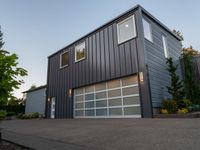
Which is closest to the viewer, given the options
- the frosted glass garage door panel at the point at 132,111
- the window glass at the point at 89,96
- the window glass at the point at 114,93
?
the frosted glass garage door panel at the point at 132,111

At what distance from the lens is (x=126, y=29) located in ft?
26.6

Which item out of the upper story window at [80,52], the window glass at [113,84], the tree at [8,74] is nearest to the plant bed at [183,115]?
the window glass at [113,84]

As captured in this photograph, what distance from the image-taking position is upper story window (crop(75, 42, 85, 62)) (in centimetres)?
1048

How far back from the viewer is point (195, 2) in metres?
9.91

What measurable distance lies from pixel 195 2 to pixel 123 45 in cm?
646

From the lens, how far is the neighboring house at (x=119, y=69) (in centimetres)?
698

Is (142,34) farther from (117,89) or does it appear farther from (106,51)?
(117,89)

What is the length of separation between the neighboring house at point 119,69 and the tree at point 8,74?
5206 millimetres

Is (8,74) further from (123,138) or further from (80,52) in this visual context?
(80,52)

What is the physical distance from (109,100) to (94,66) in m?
2.41

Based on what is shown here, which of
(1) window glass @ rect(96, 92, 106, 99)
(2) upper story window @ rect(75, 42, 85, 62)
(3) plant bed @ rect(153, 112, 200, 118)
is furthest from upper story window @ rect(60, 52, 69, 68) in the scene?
(3) plant bed @ rect(153, 112, 200, 118)

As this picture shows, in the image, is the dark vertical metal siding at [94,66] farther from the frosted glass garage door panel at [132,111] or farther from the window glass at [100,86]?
the frosted glass garage door panel at [132,111]

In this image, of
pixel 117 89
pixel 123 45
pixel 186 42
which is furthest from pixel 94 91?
pixel 186 42

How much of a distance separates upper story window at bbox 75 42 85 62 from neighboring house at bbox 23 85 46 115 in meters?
8.36
